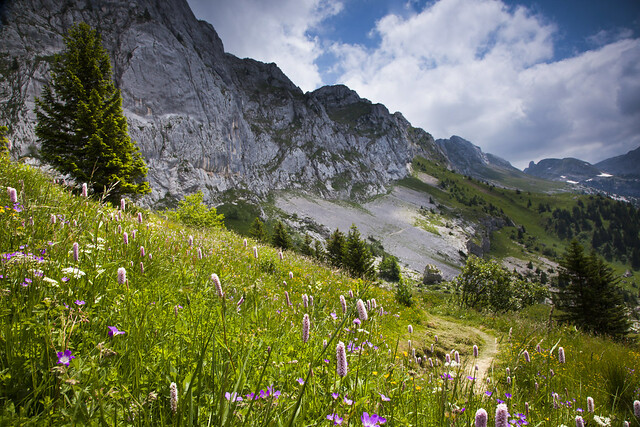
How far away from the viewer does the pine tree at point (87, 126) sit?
2023 centimetres

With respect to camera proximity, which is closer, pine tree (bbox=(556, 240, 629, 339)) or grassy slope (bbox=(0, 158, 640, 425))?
grassy slope (bbox=(0, 158, 640, 425))

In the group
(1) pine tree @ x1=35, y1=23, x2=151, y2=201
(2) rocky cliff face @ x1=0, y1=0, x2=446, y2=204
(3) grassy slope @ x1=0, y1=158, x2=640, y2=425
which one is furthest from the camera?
(2) rocky cliff face @ x1=0, y1=0, x2=446, y2=204

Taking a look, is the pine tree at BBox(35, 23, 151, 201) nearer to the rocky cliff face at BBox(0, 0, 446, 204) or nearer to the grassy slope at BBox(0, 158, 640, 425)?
the grassy slope at BBox(0, 158, 640, 425)

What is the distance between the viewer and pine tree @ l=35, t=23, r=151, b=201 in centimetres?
2023

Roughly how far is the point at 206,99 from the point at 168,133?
34.6 m

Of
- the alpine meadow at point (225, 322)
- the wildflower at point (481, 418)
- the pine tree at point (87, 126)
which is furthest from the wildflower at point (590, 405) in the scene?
the pine tree at point (87, 126)

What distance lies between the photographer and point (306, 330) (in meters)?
1.95

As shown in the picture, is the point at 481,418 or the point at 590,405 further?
the point at 590,405

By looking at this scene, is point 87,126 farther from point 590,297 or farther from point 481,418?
point 590,297

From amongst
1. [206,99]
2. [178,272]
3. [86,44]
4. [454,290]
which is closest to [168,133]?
[206,99]

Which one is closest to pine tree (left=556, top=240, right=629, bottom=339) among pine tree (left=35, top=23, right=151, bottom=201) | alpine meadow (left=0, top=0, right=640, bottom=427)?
alpine meadow (left=0, top=0, right=640, bottom=427)

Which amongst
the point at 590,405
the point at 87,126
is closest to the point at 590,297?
the point at 590,405

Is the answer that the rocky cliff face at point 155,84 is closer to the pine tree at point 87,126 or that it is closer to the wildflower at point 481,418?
the pine tree at point 87,126

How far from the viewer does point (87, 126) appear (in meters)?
20.8
